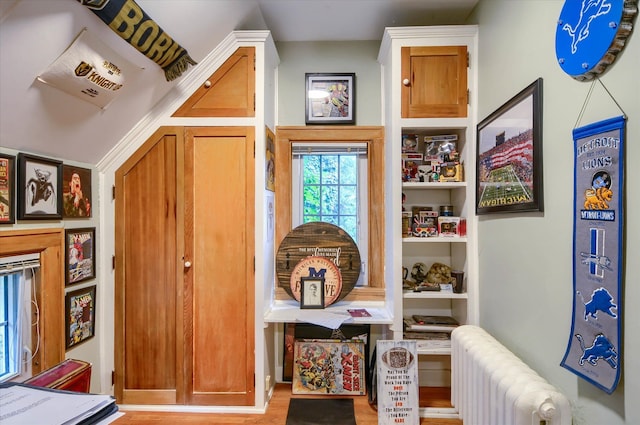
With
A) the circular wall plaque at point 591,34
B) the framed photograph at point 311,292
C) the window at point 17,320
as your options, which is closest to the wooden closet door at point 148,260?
the window at point 17,320

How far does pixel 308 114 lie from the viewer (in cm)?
238

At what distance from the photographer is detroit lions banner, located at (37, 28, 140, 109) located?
4.22 ft

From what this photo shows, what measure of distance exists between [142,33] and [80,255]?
4.05 ft

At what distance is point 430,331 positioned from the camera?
2139mm

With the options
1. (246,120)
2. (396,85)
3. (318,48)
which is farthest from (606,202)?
(318,48)

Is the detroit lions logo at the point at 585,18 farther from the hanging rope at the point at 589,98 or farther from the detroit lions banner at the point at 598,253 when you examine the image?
the detroit lions banner at the point at 598,253

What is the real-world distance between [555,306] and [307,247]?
56.9 inches

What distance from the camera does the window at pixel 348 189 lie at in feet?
7.80

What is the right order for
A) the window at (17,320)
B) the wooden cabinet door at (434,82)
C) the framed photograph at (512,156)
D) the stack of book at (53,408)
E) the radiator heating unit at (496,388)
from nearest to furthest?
the stack of book at (53,408) → the radiator heating unit at (496,388) → the framed photograph at (512,156) → the window at (17,320) → the wooden cabinet door at (434,82)

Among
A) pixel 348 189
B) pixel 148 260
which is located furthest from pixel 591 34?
pixel 148 260

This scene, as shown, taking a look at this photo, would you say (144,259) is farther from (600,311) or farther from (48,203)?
(600,311)

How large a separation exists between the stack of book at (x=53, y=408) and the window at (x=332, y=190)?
1652mm

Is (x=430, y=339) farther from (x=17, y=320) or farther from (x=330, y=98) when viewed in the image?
(x=17, y=320)

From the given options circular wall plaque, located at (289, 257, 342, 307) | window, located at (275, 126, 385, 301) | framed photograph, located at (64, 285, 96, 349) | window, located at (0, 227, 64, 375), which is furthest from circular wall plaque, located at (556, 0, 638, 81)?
framed photograph, located at (64, 285, 96, 349)
